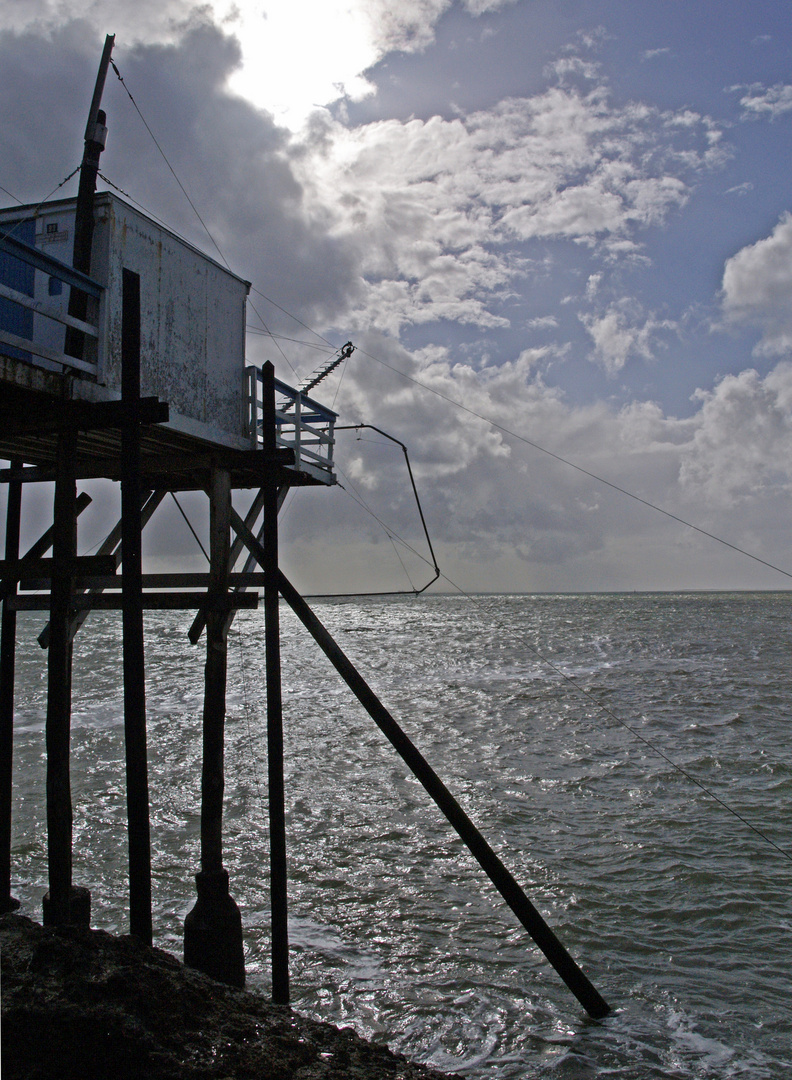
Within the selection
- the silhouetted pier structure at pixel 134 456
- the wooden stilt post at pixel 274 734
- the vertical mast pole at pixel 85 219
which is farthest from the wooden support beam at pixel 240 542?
the vertical mast pole at pixel 85 219

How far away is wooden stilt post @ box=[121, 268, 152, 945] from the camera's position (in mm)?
6219

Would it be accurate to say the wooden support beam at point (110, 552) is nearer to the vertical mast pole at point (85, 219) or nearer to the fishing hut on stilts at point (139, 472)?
the fishing hut on stilts at point (139, 472)

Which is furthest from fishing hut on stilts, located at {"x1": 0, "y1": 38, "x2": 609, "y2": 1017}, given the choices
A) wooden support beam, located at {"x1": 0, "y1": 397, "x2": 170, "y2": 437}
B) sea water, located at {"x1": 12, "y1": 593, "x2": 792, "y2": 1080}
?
sea water, located at {"x1": 12, "y1": 593, "x2": 792, "y2": 1080}

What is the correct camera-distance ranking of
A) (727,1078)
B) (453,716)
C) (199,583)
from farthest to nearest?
(453,716) → (199,583) → (727,1078)

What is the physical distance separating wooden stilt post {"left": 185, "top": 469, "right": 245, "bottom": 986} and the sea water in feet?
2.20

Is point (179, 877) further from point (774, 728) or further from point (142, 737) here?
point (774, 728)

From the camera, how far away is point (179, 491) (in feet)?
34.7

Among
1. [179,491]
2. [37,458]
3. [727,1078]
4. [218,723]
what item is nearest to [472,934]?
[727,1078]

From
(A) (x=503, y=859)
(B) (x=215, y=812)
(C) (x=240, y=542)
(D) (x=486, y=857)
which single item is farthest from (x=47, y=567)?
(A) (x=503, y=859)

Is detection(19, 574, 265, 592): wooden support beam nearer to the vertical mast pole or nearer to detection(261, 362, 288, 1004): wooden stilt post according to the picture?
detection(261, 362, 288, 1004): wooden stilt post

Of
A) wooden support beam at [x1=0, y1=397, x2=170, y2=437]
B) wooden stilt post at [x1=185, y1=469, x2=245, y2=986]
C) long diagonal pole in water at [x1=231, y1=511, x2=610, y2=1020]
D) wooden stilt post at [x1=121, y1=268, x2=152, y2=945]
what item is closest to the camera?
wooden stilt post at [x1=121, y1=268, x2=152, y2=945]

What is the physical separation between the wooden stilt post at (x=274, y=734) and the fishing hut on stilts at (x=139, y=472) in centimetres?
2

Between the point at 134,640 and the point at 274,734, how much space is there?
177 cm

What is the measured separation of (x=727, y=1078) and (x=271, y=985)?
403 cm
